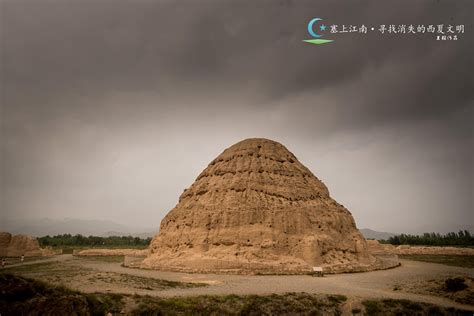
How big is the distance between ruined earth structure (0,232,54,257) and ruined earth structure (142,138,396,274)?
33073 millimetres

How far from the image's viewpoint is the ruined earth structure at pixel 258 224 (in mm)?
29797

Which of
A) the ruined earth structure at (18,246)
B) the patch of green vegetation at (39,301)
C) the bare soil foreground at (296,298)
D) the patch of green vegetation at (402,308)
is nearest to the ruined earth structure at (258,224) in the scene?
the bare soil foreground at (296,298)

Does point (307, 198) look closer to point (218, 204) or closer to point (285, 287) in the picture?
point (218, 204)

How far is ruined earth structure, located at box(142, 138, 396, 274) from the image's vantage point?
2980cm

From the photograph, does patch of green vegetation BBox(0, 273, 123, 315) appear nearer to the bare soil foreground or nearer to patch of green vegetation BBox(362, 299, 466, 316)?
the bare soil foreground

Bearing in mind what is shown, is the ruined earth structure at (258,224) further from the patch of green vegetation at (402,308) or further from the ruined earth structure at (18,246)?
the ruined earth structure at (18,246)

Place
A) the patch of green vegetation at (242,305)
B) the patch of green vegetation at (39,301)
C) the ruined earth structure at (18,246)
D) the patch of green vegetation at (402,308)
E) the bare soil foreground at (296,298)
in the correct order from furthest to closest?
the ruined earth structure at (18,246) → the patch of green vegetation at (402,308) → the bare soil foreground at (296,298) → the patch of green vegetation at (242,305) → the patch of green vegetation at (39,301)

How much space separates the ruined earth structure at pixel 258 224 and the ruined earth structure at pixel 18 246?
3307cm

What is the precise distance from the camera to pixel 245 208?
109ft

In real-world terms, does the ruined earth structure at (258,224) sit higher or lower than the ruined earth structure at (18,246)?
higher

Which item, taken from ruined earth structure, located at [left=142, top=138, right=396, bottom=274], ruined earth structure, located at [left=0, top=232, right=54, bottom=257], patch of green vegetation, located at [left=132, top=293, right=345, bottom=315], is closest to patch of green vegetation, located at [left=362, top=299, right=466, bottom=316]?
patch of green vegetation, located at [left=132, top=293, right=345, bottom=315]

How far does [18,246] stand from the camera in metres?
56.4

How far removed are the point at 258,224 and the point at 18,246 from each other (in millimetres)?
48840

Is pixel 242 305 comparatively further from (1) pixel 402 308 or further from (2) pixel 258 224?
(2) pixel 258 224
